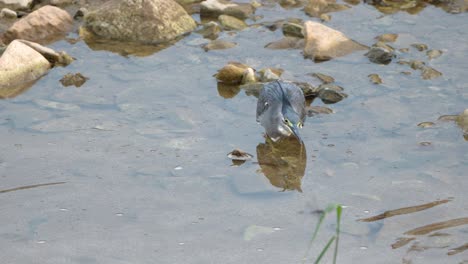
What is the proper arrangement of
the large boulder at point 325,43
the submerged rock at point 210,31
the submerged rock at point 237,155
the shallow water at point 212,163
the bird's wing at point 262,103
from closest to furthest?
1. the shallow water at point 212,163
2. the submerged rock at point 237,155
3. the bird's wing at point 262,103
4. the large boulder at point 325,43
5. the submerged rock at point 210,31

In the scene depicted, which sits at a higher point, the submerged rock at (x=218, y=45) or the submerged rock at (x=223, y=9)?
the submerged rock at (x=223, y=9)

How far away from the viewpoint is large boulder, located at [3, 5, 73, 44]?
962 cm

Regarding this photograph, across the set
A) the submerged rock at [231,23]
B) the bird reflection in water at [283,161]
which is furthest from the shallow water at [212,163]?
the submerged rock at [231,23]

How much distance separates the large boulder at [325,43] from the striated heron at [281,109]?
1393 millimetres

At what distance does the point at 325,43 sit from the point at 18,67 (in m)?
3.39

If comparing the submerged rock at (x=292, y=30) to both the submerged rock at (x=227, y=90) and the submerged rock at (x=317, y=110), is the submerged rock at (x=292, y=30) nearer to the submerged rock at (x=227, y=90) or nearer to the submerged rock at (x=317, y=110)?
the submerged rock at (x=227, y=90)

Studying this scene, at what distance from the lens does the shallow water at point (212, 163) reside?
5.96 meters

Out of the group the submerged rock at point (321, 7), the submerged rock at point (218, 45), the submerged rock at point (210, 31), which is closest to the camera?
the submerged rock at point (218, 45)

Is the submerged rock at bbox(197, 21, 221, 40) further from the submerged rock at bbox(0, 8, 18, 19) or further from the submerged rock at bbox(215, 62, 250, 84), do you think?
the submerged rock at bbox(0, 8, 18, 19)

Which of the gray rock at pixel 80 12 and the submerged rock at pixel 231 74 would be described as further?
the gray rock at pixel 80 12

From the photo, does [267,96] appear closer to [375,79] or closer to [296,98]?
[296,98]

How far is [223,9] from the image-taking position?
34.2 ft

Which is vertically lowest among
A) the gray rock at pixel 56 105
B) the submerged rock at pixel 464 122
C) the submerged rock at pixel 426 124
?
the gray rock at pixel 56 105

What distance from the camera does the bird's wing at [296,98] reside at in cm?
771
